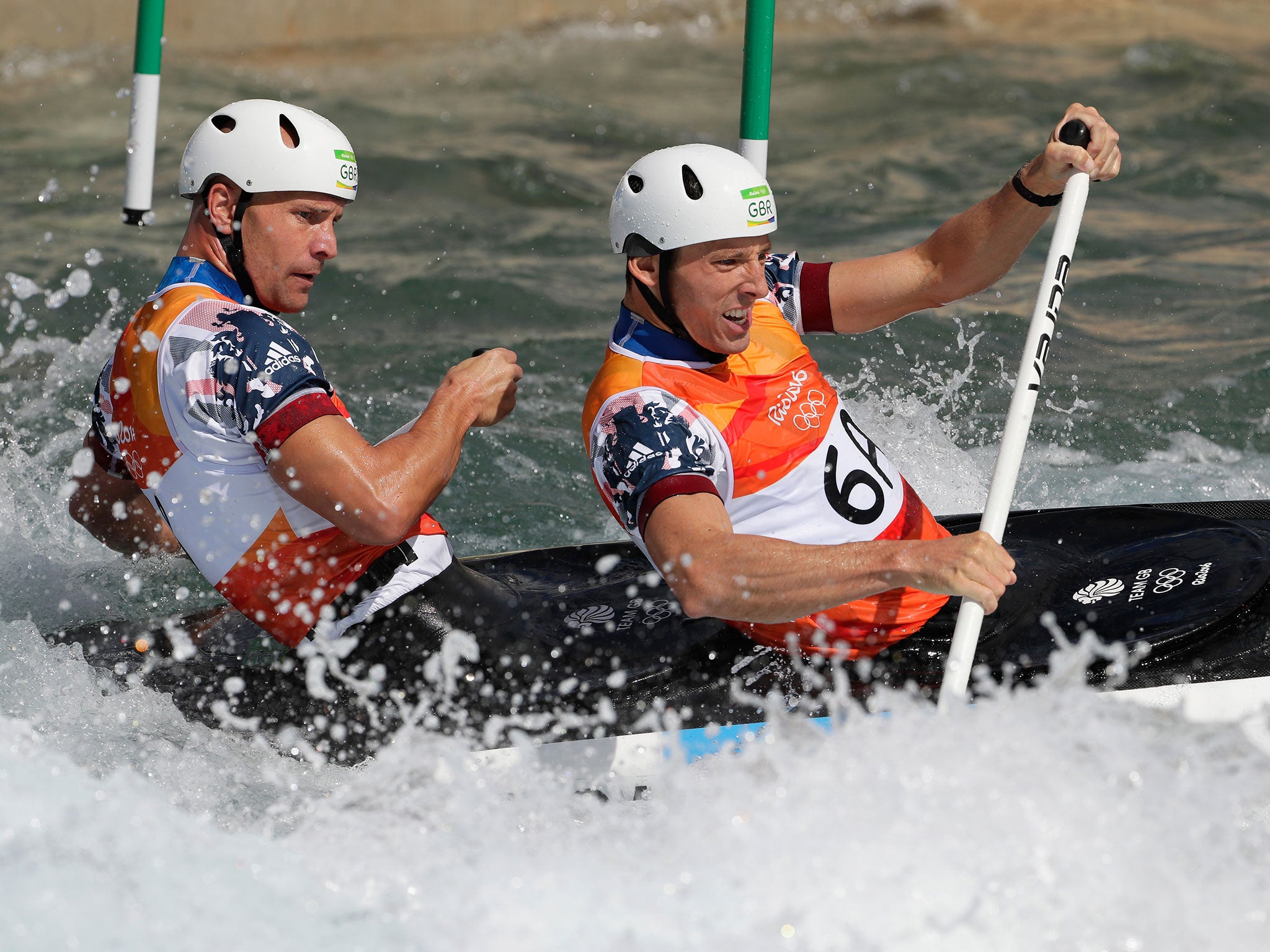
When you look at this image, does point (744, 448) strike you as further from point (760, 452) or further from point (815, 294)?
point (815, 294)

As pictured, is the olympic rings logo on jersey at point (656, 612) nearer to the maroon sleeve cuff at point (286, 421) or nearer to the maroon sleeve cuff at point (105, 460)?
the maroon sleeve cuff at point (286, 421)

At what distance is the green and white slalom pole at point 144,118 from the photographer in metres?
4.91

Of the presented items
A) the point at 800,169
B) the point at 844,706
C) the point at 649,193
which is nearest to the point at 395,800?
the point at 844,706

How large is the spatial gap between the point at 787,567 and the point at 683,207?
90 centimetres

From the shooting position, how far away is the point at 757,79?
15.4 feet

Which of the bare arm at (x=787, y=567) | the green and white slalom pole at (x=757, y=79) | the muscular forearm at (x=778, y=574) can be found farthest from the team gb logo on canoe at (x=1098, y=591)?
the green and white slalom pole at (x=757, y=79)

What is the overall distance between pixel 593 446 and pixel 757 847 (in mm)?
974

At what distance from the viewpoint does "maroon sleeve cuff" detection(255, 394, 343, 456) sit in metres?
2.99

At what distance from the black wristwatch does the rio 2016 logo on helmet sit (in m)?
0.81

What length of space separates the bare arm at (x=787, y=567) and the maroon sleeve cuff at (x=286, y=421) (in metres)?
0.78

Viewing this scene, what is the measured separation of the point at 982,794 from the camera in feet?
9.30

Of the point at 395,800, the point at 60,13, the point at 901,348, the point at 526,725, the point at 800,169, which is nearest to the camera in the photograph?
the point at 395,800

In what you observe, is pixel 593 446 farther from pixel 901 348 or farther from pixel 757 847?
pixel 901 348

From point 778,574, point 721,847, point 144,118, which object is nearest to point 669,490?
point 778,574
